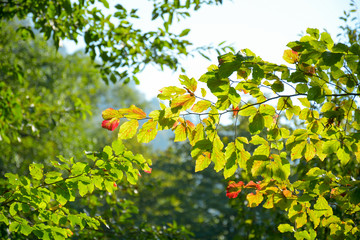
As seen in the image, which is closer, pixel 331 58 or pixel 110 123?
pixel 331 58

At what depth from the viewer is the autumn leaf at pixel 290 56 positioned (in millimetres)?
1318

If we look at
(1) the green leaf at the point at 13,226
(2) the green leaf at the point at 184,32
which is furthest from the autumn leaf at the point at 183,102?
(2) the green leaf at the point at 184,32

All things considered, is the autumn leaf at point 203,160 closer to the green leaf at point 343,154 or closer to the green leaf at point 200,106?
the green leaf at point 200,106

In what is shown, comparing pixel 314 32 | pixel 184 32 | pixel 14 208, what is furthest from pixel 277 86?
pixel 184 32

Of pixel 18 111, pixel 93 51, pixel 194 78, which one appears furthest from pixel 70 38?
pixel 194 78

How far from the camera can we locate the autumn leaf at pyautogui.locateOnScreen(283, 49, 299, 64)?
4.33 feet

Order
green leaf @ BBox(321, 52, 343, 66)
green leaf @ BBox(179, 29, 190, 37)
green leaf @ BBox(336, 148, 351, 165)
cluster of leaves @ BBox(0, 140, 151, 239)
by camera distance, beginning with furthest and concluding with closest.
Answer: green leaf @ BBox(179, 29, 190, 37) → cluster of leaves @ BBox(0, 140, 151, 239) → green leaf @ BBox(336, 148, 351, 165) → green leaf @ BBox(321, 52, 343, 66)

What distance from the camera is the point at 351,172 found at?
272 centimetres

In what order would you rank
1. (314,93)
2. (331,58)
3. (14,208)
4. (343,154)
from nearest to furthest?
1. (331,58)
2. (314,93)
3. (343,154)
4. (14,208)

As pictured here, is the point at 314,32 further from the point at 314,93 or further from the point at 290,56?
the point at 314,93

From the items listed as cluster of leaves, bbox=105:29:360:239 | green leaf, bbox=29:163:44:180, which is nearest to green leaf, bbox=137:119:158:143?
cluster of leaves, bbox=105:29:360:239

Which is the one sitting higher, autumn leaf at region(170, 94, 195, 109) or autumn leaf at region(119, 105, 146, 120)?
autumn leaf at region(170, 94, 195, 109)

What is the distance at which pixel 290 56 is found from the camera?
1.33m

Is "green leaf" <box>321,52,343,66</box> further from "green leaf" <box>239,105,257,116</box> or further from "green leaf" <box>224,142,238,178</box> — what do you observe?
"green leaf" <box>224,142,238,178</box>
